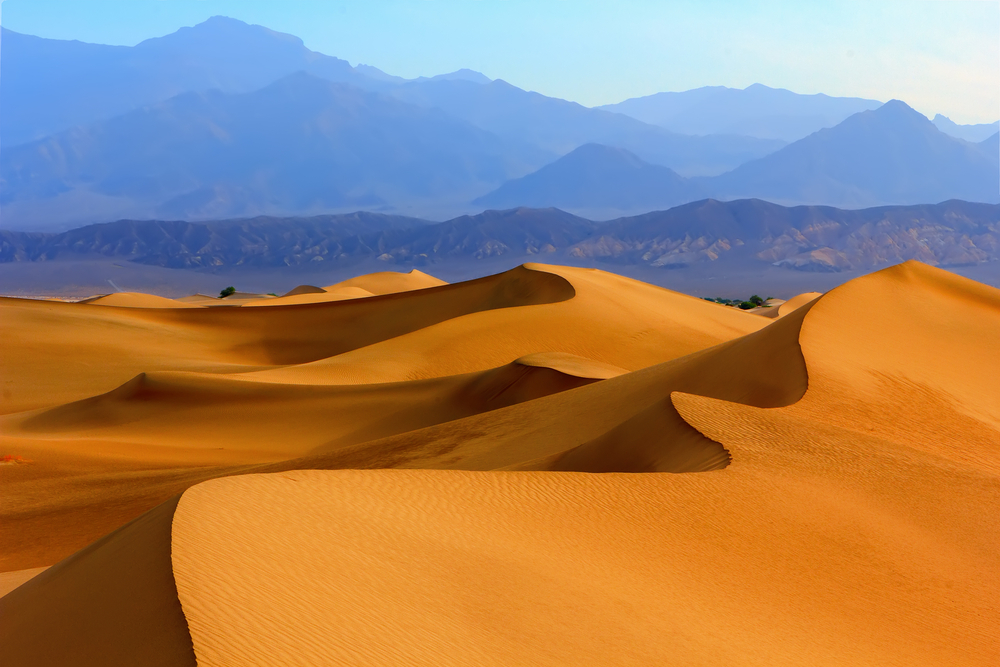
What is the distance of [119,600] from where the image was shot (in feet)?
17.6

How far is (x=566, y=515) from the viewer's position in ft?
26.3

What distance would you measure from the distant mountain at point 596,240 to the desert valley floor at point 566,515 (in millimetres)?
107670

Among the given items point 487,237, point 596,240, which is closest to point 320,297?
point 596,240

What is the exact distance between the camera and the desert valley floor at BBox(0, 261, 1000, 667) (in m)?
5.36

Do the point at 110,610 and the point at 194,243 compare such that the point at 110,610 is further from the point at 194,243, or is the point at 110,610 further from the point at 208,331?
the point at 194,243

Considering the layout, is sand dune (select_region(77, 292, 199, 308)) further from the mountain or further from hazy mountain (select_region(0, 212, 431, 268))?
hazy mountain (select_region(0, 212, 431, 268))

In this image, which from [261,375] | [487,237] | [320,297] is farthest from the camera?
[487,237]

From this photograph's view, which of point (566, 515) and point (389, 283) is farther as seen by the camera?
point (389, 283)

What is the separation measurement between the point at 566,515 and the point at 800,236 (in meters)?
130

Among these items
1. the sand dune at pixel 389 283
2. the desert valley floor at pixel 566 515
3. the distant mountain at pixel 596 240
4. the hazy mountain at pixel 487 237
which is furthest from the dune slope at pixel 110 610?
the hazy mountain at pixel 487 237

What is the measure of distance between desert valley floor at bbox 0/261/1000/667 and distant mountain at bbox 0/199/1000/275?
108 m

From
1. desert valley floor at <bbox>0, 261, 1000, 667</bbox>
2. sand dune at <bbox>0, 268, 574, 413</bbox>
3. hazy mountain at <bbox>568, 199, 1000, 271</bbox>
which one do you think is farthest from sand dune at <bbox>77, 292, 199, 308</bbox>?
hazy mountain at <bbox>568, 199, 1000, 271</bbox>

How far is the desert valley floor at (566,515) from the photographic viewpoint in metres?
5.36

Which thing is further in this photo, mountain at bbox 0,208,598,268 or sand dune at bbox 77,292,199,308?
mountain at bbox 0,208,598,268
